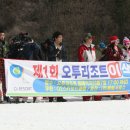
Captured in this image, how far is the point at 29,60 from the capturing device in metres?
13.3

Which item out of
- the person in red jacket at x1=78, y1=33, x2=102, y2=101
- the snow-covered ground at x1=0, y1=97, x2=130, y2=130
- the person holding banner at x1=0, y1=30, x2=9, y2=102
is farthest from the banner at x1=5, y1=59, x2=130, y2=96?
the snow-covered ground at x1=0, y1=97, x2=130, y2=130

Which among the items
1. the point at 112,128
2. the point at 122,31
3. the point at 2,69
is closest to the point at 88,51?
the point at 2,69

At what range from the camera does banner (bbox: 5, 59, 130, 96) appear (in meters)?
13.0

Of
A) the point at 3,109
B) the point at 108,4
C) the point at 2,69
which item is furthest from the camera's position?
the point at 108,4

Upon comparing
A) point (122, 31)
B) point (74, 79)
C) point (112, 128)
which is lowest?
point (112, 128)

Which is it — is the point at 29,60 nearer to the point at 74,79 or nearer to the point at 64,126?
the point at 74,79

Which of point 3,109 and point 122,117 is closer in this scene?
point 122,117

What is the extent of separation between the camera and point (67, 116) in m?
10.1

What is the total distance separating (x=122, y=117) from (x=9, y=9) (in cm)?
4122

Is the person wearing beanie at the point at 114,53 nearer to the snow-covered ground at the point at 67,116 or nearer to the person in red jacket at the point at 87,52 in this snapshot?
the person in red jacket at the point at 87,52

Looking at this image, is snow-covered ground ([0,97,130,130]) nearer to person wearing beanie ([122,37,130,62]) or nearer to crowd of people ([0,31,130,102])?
crowd of people ([0,31,130,102])

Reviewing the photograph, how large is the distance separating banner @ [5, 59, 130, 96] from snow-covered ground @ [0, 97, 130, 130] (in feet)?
3.29

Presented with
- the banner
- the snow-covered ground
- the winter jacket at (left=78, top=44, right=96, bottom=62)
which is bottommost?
the snow-covered ground

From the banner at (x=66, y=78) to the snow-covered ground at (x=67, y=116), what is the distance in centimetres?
100
